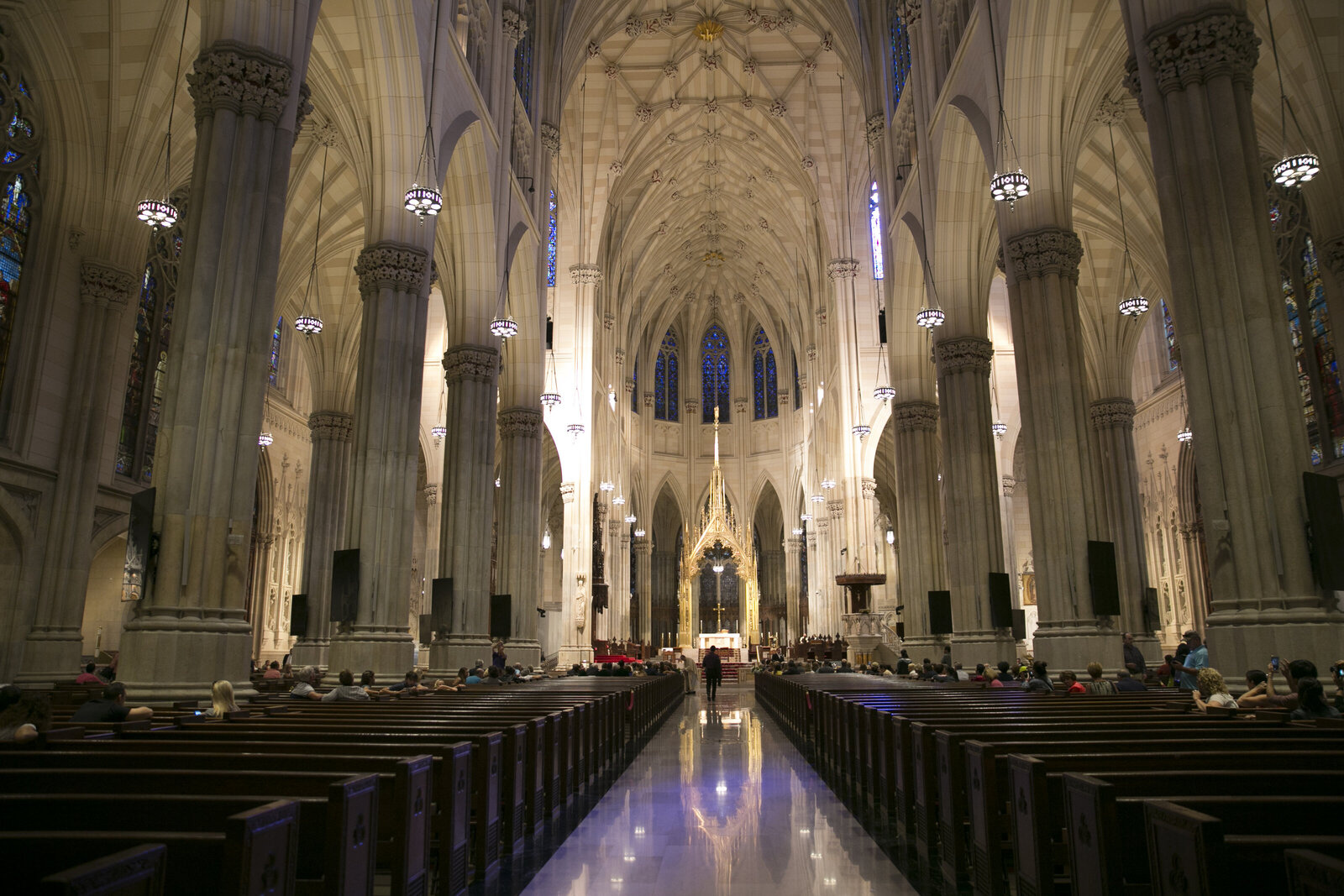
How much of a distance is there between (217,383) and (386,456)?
4733 millimetres

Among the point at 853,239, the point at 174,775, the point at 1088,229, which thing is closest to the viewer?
the point at 174,775

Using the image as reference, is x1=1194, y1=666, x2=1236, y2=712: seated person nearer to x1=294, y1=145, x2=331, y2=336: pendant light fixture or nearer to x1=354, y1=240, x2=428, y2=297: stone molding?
x1=354, y1=240, x2=428, y2=297: stone molding

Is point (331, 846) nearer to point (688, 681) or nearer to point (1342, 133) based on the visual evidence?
point (1342, 133)

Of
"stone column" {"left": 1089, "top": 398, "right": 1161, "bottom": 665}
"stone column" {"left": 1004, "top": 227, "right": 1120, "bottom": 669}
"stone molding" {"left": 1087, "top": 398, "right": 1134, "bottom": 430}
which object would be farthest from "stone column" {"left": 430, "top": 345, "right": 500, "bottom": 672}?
"stone molding" {"left": 1087, "top": 398, "right": 1134, "bottom": 430}

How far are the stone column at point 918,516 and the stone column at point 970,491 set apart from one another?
292cm

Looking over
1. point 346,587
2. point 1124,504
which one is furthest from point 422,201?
point 1124,504

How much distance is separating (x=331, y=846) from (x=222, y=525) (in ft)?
23.6

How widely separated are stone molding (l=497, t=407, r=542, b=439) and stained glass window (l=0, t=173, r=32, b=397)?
10.9 meters

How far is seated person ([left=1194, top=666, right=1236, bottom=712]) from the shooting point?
7414 mm

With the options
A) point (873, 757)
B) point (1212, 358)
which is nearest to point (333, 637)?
→ point (873, 757)

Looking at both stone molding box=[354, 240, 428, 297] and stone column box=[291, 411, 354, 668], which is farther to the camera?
stone column box=[291, 411, 354, 668]

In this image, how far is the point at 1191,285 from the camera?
9.41 metres

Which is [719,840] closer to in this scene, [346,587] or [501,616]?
[346,587]

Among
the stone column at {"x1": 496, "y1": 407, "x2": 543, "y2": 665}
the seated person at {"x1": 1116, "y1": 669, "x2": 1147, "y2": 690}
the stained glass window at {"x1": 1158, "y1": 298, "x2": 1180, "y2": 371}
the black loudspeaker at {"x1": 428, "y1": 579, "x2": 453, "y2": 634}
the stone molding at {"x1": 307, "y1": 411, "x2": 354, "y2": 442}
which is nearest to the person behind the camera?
the seated person at {"x1": 1116, "y1": 669, "x2": 1147, "y2": 690}
